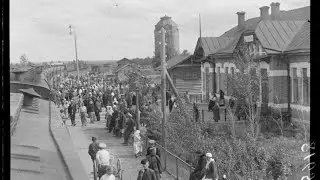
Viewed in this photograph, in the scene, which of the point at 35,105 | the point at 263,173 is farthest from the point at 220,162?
the point at 35,105

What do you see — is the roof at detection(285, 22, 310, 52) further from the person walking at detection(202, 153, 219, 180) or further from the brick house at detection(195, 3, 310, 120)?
the person walking at detection(202, 153, 219, 180)

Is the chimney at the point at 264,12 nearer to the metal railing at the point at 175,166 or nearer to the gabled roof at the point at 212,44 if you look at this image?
the gabled roof at the point at 212,44

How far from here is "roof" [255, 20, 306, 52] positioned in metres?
15.9

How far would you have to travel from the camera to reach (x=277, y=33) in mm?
16141

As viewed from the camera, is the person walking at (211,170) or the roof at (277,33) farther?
the roof at (277,33)

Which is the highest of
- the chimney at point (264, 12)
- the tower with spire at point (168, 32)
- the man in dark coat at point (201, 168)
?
the chimney at point (264, 12)

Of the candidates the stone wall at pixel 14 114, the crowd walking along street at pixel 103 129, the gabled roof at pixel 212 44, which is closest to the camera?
the stone wall at pixel 14 114

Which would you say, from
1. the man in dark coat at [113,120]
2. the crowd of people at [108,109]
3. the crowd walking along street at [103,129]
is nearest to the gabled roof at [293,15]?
the crowd of people at [108,109]

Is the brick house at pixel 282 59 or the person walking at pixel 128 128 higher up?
the brick house at pixel 282 59

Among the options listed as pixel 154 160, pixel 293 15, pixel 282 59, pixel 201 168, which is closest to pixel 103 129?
pixel 282 59

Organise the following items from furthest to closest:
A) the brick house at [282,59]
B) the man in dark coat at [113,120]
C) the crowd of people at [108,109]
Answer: the man in dark coat at [113,120], the brick house at [282,59], the crowd of people at [108,109]

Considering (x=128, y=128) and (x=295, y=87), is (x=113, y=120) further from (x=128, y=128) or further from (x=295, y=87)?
(x=295, y=87)

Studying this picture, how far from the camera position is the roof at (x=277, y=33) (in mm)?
15883

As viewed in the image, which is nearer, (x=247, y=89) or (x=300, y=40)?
(x=247, y=89)
